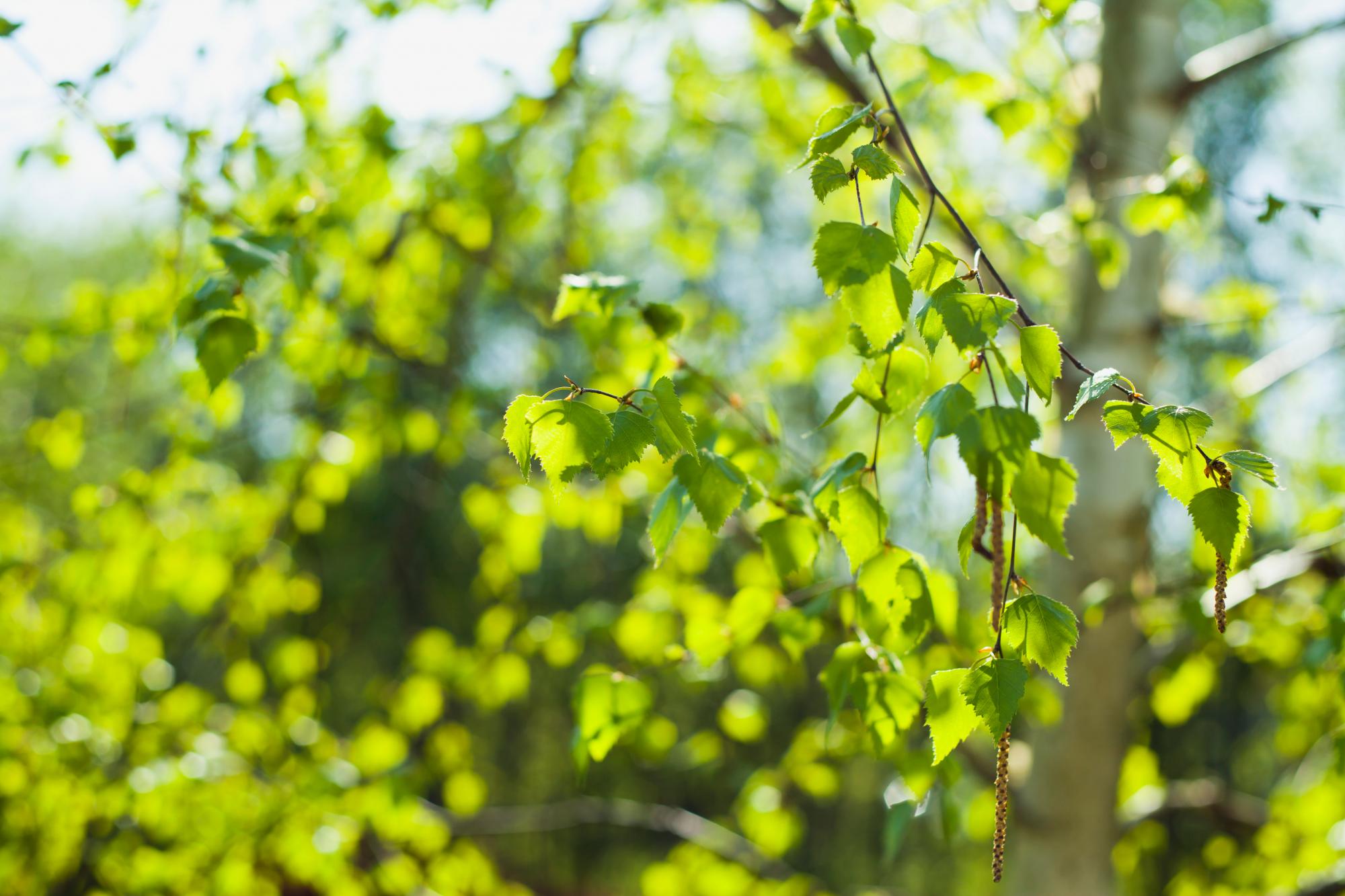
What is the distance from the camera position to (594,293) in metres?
0.91

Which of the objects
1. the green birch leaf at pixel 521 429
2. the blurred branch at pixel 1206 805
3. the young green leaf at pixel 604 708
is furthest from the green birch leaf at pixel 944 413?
the blurred branch at pixel 1206 805

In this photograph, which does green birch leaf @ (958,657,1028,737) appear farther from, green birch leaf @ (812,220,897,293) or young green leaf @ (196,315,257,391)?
young green leaf @ (196,315,257,391)

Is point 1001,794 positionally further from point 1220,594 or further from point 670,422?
point 670,422

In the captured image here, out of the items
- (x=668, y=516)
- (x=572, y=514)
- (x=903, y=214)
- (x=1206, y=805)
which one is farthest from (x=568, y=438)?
(x=1206, y=805)

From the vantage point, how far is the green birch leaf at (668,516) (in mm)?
701

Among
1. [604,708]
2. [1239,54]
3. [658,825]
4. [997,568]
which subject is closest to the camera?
[997,568]

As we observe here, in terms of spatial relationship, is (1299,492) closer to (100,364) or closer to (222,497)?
(222,497)

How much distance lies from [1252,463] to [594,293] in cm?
57

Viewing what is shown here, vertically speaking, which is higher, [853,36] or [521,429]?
[853,36]

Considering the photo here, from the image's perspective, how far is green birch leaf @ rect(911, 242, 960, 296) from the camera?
2.08 ft

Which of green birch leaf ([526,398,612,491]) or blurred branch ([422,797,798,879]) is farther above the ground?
green birch leaf ([526,398,612,491])

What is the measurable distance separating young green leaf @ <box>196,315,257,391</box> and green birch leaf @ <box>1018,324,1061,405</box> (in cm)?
66

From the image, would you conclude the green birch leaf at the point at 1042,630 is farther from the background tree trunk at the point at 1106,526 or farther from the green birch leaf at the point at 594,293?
the background tree trunk at the point at 1106,526

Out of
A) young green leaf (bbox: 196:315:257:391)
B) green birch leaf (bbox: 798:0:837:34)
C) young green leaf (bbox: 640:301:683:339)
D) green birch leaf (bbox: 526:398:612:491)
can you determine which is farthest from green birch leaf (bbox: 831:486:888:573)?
young green leaf (bbox: 196:315:257:391)
